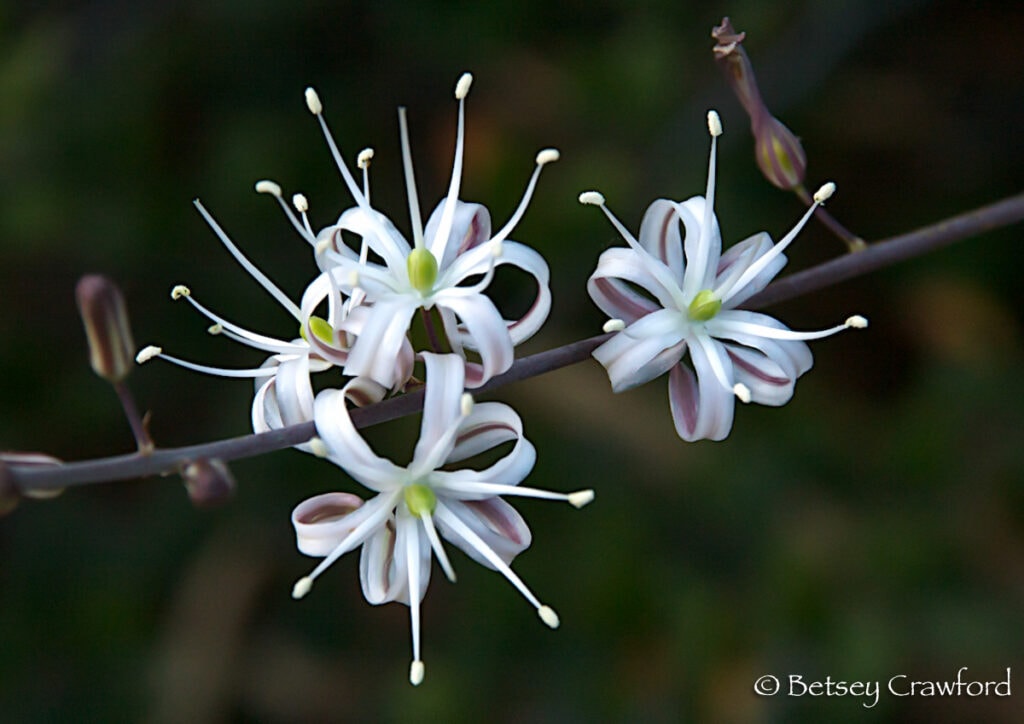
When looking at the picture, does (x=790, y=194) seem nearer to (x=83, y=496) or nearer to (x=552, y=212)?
(x=552, y=212)

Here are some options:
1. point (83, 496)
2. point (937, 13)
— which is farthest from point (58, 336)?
point (937, 13)

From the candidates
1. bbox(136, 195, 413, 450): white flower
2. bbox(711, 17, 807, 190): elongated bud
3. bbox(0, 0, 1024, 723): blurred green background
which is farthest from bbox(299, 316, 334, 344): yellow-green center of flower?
bbox(0, 0, 1024, 723): blurred green background

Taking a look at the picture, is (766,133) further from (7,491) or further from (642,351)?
(7,491)

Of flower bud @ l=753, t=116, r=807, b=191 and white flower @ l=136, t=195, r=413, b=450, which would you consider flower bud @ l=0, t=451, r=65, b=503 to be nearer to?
white flower @ l=136, t=195, r=413, b=450

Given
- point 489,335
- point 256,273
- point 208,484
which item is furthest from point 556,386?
point 208,484

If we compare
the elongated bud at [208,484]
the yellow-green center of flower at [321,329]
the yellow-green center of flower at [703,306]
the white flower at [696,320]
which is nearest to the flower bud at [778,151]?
the white flower at [696,320]
